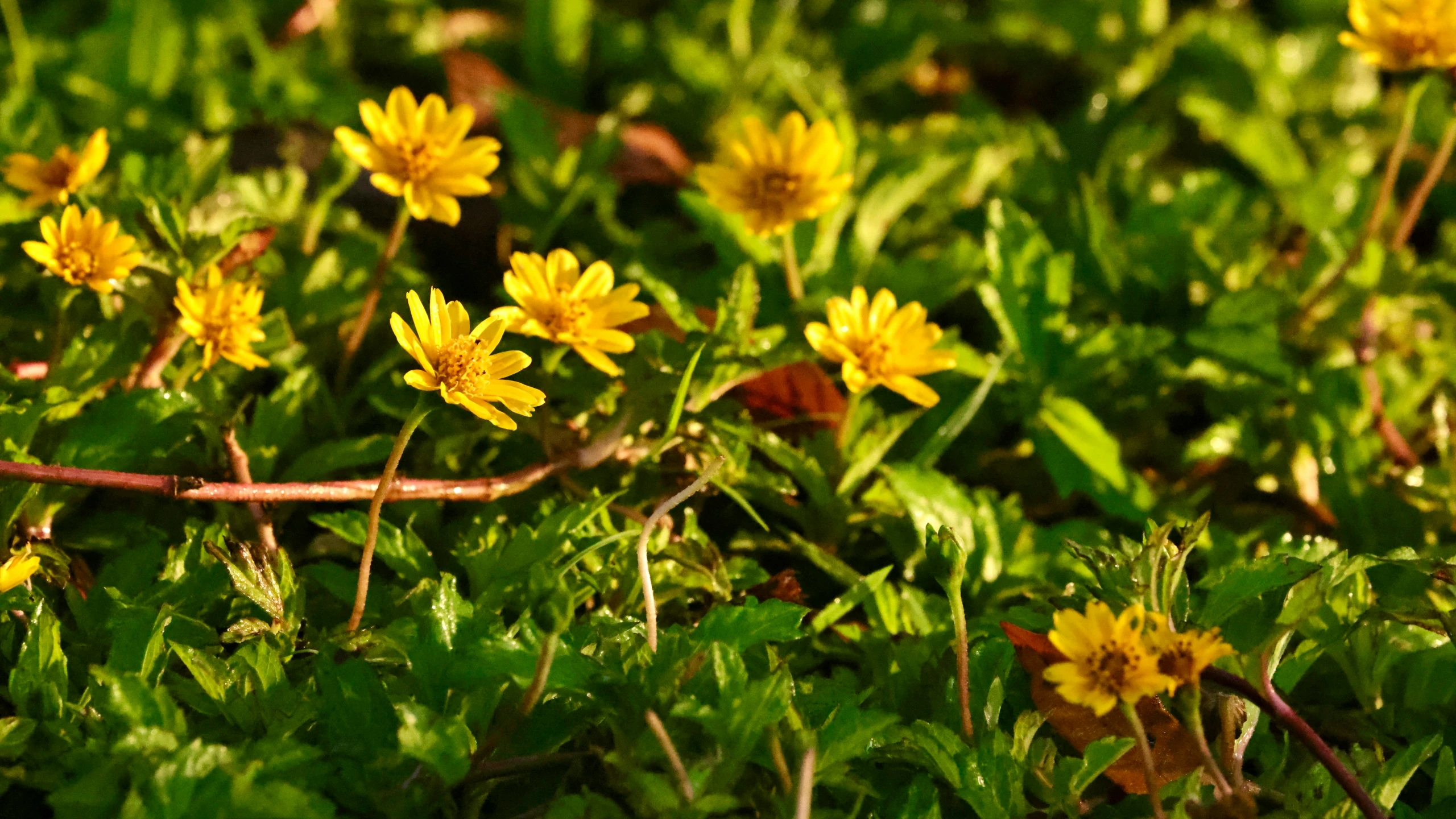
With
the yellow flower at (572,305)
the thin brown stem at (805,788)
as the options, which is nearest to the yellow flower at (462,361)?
the yellow flower at (572,305)

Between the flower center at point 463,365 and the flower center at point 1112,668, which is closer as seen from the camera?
the flower center at point 1112,668

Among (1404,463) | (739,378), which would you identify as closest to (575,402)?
(739,378)

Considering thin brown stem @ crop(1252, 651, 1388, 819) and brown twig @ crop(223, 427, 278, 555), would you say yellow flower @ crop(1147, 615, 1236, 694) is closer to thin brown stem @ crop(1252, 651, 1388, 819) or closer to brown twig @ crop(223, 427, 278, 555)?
thin brown stem @ crop(1252, 651, 1388, 819)

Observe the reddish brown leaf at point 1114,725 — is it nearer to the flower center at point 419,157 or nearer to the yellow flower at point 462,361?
the yellow flower at point 462,361

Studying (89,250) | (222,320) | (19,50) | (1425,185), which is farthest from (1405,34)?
(19,50)

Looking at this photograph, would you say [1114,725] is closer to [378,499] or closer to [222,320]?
[378,499]
